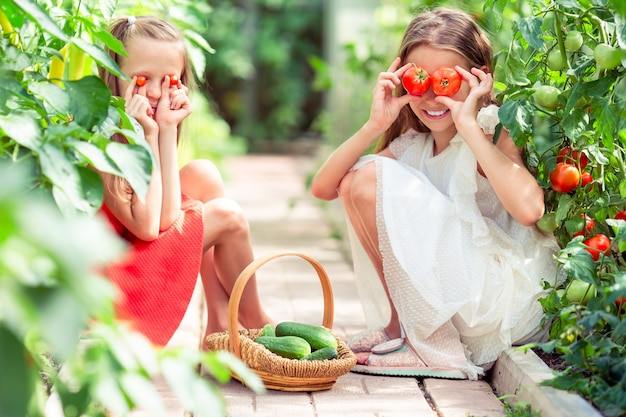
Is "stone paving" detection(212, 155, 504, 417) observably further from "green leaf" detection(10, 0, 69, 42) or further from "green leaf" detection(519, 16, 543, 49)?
"green leaf" detection(10, 0, 69, 42)

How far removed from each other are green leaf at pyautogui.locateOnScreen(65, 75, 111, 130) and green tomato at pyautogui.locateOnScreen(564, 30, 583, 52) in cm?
118

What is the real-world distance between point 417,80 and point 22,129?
1268 mm

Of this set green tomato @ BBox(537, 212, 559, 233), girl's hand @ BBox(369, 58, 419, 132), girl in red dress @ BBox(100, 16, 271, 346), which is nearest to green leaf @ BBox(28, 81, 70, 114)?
girl in red dress @ BBox(100, 16, 271, 346)

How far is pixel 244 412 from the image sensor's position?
2.15 m

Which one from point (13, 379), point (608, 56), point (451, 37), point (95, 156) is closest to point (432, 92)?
point (451, 37)

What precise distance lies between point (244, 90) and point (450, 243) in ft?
31.5

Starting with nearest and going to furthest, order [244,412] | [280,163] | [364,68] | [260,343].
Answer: [244,412] < [260,343] < [364,68] < [280,163]

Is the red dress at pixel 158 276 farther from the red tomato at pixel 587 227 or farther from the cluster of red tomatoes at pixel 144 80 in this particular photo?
the red tomato at pixel 587 227

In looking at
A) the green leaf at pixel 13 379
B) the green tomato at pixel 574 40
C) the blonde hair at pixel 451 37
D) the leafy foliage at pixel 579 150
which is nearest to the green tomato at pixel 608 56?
the leafy foliage at pixel 579 150

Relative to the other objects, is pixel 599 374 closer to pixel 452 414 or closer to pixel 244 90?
pixel 452 414

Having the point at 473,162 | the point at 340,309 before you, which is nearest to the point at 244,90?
the point at 340,309

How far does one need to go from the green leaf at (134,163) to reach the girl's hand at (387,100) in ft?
3.73

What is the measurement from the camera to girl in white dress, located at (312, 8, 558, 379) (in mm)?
2443

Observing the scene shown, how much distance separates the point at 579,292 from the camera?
2.17 m
